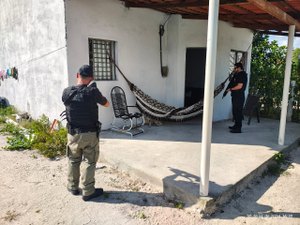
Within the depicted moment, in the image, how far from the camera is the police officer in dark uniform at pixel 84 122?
10.7 feet

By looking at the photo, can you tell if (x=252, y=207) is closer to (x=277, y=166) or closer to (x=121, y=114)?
(x=277, y=166)

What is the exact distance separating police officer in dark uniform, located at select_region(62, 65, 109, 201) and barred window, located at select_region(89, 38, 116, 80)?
8.55ft

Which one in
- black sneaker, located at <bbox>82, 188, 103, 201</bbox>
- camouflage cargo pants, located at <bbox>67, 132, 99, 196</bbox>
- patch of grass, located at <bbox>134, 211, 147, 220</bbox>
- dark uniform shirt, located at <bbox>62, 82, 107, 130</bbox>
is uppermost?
dark uniform shirt, located at <bbox>62, 82, 107, 130</bbox>

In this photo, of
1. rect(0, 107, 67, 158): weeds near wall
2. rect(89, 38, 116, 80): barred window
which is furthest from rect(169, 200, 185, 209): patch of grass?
rect(89, 38, 116, 80): barred window

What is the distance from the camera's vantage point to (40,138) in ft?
18.0

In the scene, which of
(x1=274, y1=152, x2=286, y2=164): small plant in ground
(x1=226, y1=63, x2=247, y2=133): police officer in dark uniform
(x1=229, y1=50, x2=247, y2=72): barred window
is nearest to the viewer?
(x1=274, y1=152, x2=286, y2=164): small plant in ground

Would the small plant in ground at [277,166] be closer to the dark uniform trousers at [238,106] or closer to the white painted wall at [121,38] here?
the dark uniform trousers at [238,106]

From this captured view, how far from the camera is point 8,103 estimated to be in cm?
930

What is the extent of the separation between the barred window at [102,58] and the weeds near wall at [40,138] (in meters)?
1.50

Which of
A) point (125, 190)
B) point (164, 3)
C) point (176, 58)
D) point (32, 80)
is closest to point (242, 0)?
point (164, 3)

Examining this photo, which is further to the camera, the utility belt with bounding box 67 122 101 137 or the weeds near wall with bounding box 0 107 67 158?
the weeds near wall with bounding box 0 107 67 158

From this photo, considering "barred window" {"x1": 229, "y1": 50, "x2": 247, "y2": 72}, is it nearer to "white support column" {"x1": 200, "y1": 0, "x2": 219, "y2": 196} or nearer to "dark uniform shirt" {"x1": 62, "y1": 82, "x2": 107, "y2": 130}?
"white support column" {"x1": 200, "y1": 0, "x2": 219, "y2": 196}

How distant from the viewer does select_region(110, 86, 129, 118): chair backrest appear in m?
5.89

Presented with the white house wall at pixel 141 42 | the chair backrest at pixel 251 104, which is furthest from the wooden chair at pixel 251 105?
the white house wall at pixel 141 42
